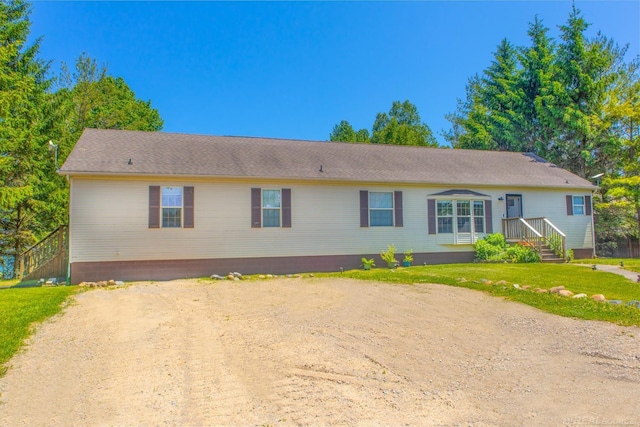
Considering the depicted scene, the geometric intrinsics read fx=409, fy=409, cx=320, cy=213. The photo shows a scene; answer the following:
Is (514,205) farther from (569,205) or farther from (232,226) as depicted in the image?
(232,226)

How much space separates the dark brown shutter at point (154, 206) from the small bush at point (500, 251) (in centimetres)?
1142

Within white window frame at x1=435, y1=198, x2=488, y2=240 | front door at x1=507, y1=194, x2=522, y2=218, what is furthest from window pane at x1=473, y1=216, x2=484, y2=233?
front door at x1=507, y1=194, x2=522, y2=218

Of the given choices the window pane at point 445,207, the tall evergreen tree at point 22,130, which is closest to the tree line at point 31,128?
the tall evergreen tree at point 22,130

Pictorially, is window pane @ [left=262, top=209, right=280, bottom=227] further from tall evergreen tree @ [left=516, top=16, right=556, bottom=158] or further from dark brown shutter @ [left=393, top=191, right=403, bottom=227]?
tall evergreen tree @ [left=516, top=16, right=556, bottom=158]

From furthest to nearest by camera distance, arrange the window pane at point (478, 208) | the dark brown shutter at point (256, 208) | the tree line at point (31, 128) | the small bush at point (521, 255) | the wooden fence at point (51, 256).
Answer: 1. the tree line at point (31, 128)
2. the window pane at point (478, 208)
3. the small bush at point (521, 255)
4. the wooden fence at point (51, 256)
5. the dark brown shutter at point (256, 208)

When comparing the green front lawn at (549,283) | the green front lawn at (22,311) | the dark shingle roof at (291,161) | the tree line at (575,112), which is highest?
the tree line at (575,112)

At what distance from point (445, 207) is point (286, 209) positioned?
6220 mm

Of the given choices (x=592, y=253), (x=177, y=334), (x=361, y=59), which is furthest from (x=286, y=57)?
(x=177, y=334)

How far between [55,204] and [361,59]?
19.5m

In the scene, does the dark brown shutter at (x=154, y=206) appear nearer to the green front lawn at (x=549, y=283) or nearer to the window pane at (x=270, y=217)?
the window pane at (x=270, y=217)

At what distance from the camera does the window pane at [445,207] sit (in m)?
15.5

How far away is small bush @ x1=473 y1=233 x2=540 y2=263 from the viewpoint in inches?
596

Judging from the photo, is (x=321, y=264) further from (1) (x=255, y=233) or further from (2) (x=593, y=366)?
(2) (x=593, y=366)

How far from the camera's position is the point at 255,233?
13305 mm
